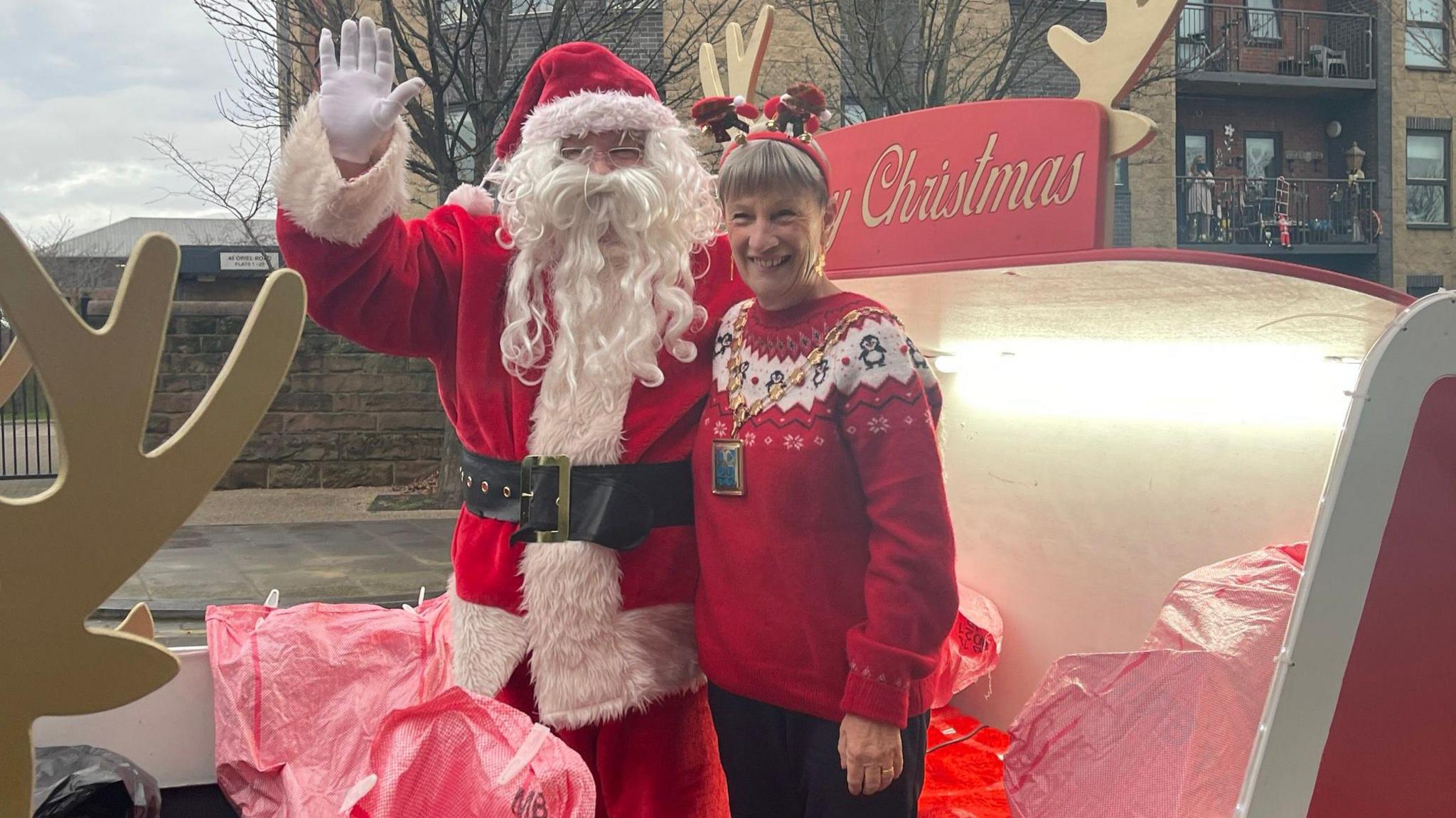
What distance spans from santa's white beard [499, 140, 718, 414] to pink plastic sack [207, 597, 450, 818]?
1.19 m

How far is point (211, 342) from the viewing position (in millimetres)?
11156

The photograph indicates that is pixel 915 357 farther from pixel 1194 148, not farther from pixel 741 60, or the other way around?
pixel 1194 148

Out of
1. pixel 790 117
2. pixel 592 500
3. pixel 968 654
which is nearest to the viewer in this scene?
pixel 790 117

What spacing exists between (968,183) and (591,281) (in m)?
0.84

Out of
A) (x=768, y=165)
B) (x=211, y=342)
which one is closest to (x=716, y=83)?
(x=768, y=165)

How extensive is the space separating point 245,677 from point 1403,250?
69.1ft

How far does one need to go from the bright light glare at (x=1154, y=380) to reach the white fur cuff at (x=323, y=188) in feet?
5.94

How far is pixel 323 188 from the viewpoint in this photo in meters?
1.90

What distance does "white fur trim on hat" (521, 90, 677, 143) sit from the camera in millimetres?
2217

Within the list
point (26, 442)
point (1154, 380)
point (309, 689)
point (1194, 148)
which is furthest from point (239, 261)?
point (1154, 380)

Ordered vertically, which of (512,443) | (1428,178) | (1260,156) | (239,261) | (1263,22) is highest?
(1263,22)

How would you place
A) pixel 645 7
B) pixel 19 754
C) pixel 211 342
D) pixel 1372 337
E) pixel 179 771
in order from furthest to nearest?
pixel 211 342, pixel 645 7, pixel 179 771, pixel 1372 337, pixel 19 754

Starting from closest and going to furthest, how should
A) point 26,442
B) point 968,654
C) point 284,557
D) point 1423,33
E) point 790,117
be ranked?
point 790,117, point 968,654, point 284,557, point 26,442, point 1423,33

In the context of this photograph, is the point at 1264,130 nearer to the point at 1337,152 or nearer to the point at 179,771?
the point at 1337,152
